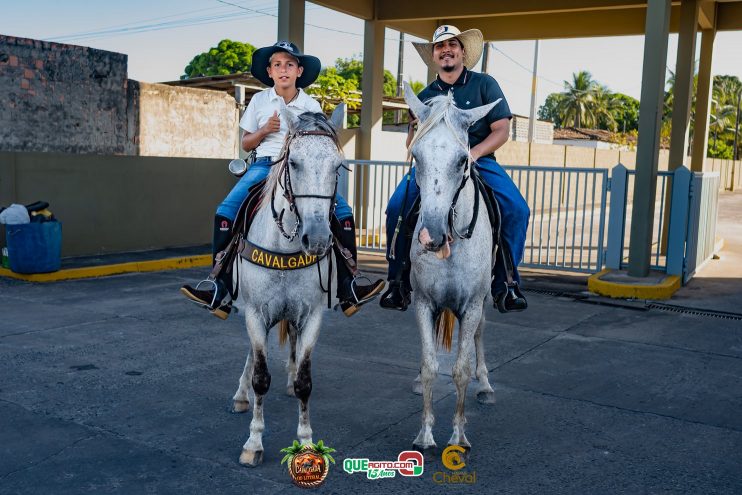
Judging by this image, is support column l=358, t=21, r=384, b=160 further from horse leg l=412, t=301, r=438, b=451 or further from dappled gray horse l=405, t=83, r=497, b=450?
horse leg l=412, t=301, r=438, b=451

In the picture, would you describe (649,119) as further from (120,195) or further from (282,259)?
(120,195)

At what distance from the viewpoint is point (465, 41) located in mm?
5188

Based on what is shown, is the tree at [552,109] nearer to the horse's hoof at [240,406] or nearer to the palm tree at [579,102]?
the palm tree at [579,102]

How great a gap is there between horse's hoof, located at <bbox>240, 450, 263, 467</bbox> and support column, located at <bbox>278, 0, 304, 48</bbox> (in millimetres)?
9054

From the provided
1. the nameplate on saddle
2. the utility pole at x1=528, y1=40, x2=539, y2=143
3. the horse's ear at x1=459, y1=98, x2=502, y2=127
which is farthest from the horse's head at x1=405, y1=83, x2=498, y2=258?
the utility pole at x1=528, y1=40, x2=539, y2=143

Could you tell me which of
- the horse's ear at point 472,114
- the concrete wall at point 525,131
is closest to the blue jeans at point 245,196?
the horse's ear at point 472,114

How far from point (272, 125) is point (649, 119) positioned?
684 cm

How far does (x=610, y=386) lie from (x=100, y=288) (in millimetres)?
7103

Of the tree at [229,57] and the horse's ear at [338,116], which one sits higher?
the tree at [229,57]

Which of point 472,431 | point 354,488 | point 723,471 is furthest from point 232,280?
point 723,471

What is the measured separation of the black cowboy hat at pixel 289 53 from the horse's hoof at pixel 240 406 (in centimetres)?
235

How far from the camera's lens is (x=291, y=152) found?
3793 mm

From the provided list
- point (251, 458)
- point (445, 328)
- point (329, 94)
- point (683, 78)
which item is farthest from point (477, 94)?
point (329, 94)

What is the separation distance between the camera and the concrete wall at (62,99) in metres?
13.0
